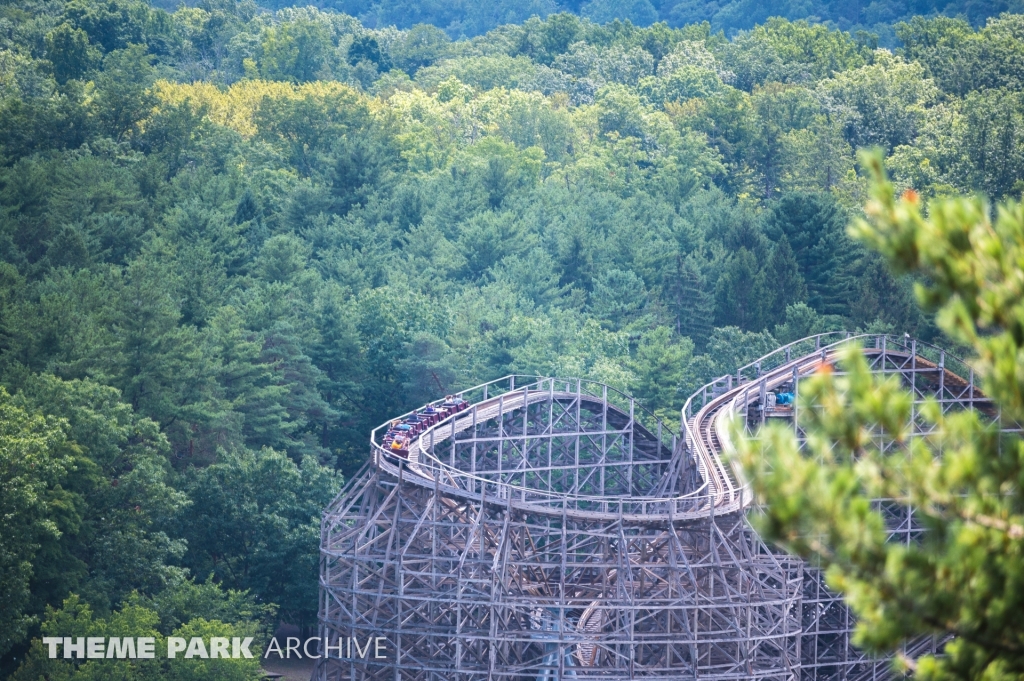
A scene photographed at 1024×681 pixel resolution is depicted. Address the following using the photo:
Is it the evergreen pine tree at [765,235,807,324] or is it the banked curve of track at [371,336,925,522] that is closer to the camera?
the banked curve of track at [371,336,925,522]

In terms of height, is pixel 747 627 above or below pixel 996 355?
below

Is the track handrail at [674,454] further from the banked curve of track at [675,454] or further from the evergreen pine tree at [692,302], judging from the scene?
the evergreen pine tree at [692,302]

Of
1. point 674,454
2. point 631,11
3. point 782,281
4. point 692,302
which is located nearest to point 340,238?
point 692,302

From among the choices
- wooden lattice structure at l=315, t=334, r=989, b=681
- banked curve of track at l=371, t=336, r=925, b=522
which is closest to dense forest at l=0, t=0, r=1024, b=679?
wooden lattice structure at l=315, t=334, r=989, b=681

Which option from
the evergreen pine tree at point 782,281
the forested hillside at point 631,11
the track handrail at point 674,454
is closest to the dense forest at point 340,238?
the evergreen pine tree at point 782,281

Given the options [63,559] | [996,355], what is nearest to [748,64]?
[63,559]

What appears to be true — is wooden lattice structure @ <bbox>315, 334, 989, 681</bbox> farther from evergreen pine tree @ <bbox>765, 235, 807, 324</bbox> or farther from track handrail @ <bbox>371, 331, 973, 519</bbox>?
evergreen pine tree @ <bbox>765, 235, 807, 324</bbox>

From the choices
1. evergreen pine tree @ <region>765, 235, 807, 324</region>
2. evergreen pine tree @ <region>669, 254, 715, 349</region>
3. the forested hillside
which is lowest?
evergreen pine tree @ <region>669, 254, 715, 349</region>

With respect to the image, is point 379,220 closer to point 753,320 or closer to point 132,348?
point 753,320

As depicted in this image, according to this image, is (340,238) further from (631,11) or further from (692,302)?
(631,11)
